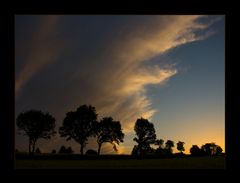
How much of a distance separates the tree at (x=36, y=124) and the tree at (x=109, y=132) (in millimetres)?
5323

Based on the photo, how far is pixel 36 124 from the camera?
4247 centimetres

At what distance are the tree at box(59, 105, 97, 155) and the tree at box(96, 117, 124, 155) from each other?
153 centimetres

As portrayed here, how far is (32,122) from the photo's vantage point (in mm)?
42688

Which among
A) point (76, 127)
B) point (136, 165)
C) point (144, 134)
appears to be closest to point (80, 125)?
point (76, 127)

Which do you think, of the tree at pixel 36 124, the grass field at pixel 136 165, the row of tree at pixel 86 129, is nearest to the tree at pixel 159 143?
the row of tree at pixel 86 129

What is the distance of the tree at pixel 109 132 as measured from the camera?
42.3 m

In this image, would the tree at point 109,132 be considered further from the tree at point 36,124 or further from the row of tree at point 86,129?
the tree at point 36,124

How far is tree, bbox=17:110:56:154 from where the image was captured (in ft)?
136

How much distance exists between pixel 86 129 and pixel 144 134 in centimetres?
799

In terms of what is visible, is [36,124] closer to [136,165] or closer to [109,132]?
[109,132]

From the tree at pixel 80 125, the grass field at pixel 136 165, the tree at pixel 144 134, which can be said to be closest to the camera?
the grass field at pixel 136 165

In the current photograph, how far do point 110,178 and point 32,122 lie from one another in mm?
40918
